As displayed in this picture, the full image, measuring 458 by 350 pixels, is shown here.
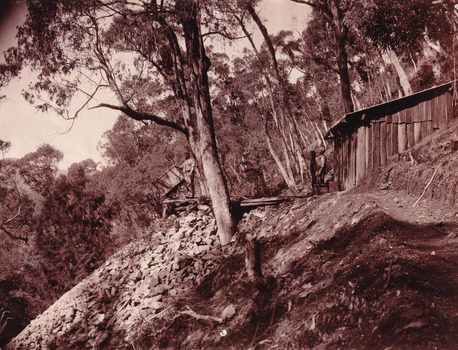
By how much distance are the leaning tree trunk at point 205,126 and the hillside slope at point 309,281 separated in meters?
0.66

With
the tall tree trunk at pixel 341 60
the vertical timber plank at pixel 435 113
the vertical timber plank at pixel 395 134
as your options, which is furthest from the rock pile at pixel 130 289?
the vertical timber plank at pixel 435 113

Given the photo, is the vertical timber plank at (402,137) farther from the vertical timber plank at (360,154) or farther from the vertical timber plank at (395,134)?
the vertical timber plank at (360,154)

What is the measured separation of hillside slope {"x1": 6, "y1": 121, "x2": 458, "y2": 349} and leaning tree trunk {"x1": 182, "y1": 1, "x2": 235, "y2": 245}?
66 centimetres

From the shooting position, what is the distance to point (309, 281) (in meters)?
4.44

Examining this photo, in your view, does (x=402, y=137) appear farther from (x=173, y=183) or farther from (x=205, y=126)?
(x=173, y=183)

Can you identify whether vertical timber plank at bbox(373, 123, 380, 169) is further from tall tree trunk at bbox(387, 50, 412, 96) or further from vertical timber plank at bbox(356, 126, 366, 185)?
Answer: tall tree trunk at bbox(387, 50, 412, 96)

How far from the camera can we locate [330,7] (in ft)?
45.3

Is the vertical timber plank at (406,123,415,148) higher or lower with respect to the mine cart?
higher

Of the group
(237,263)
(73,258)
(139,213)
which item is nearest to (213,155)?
(237,263)

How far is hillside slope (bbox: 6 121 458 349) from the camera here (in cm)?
284

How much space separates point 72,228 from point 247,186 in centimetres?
1556

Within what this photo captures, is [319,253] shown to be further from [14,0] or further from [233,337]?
[14,0]

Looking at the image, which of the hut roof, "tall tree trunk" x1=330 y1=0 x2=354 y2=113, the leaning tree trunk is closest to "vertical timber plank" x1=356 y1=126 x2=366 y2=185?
→ the hut roof

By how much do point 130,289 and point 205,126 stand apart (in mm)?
5543
